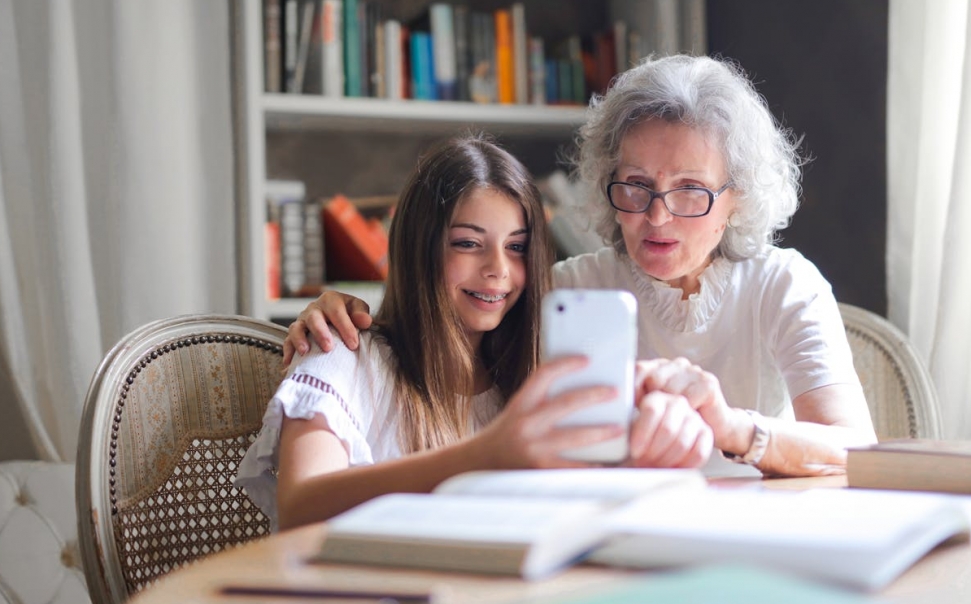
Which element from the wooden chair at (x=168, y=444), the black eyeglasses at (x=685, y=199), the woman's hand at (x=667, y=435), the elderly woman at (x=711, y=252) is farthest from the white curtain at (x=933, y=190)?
the wooden chair at (x=168, y=444)

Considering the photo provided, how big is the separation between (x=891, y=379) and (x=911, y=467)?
0.81 metres

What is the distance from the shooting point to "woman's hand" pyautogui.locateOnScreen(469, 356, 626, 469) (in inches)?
33.6

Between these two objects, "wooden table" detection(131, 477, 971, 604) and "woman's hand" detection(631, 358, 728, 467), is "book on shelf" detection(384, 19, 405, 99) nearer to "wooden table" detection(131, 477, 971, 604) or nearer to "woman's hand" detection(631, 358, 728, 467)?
"woman's hand" detection(631, 358, 728, 467)

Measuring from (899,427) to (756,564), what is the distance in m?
1.29

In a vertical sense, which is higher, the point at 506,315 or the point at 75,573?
the point at 506,315

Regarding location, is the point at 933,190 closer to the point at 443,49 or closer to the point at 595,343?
the point at 443,49

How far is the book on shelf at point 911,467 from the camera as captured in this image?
1.04 metres

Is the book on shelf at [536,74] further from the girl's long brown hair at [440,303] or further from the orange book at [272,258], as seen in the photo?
the girl's long brown hair at [440,303]

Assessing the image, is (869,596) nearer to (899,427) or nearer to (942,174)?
(899,427)

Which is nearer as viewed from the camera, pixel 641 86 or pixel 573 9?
pixel 641 86

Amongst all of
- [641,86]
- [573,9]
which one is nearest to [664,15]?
[573,9]

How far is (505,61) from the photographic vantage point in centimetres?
281

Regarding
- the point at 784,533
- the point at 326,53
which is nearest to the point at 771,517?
the point at 784,533

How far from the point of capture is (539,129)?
9.46ft
